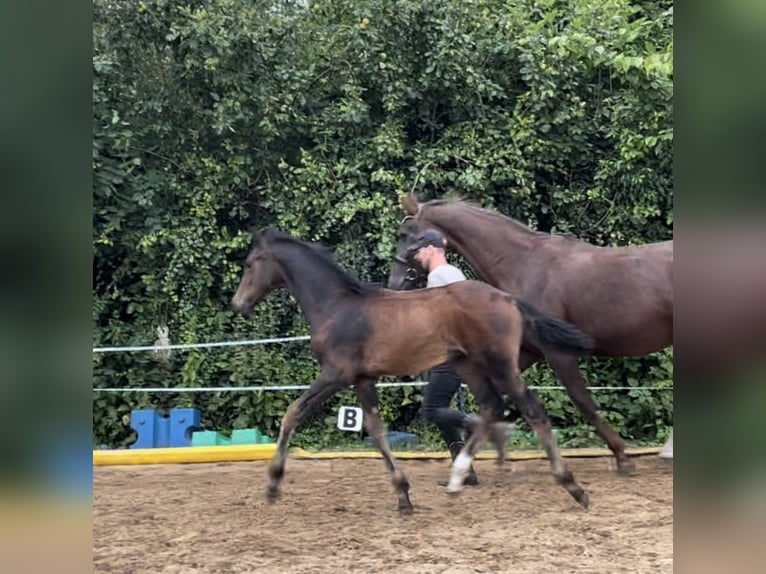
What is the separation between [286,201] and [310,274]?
3116 millimetres

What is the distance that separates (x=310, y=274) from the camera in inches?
164

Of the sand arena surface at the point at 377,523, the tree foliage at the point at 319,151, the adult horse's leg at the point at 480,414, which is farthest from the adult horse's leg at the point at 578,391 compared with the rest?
the tree foliage at the point at 319,151

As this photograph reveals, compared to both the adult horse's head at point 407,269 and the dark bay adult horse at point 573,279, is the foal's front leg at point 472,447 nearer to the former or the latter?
the dark bay adult horse at point 573,279

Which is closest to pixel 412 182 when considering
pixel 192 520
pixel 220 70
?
pixel 220 70

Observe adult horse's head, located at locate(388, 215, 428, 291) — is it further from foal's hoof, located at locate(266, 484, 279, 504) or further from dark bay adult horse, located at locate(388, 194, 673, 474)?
foal's hoof, located at locate(266, 484, 279, 504)

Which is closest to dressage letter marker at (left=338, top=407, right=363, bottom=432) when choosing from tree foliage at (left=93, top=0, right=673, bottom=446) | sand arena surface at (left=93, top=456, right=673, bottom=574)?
sand arena surface at (left=93, top=456, right=673, bottom=574)

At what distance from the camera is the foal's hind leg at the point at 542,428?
3.89m

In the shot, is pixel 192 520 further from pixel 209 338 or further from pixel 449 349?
pixel 209 338

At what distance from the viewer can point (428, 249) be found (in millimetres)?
4617

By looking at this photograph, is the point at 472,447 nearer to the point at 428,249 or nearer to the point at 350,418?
the point at 350,418

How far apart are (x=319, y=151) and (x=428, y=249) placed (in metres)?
2.90

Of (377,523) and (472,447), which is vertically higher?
(472,447)

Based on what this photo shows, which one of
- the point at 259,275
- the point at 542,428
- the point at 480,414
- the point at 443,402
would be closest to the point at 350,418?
the point at 443,402
